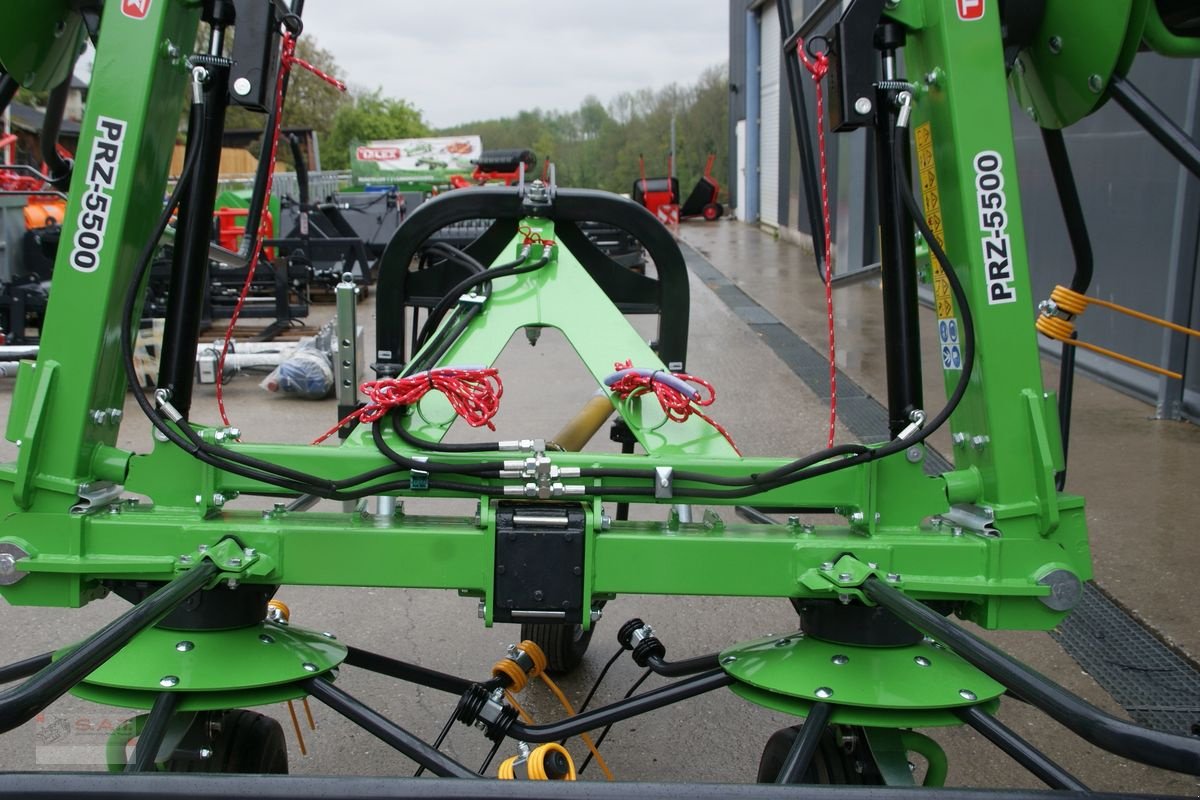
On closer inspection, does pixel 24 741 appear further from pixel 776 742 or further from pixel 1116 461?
pixel 1116 461

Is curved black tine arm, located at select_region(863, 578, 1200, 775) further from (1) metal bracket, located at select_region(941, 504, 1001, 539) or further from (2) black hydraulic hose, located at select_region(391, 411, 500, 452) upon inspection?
(2) black hydraulic hose, located at select_region(391, 411, 500, 452)

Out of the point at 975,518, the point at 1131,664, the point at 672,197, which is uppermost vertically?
the point at 672,197

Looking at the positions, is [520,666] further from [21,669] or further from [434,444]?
[21,669]

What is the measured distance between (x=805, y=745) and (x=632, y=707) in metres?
0.43

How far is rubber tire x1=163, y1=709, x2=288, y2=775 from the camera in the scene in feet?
7.84

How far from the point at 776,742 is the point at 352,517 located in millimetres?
1067

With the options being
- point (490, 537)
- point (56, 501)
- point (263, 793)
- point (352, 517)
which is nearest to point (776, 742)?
point (490, 537)

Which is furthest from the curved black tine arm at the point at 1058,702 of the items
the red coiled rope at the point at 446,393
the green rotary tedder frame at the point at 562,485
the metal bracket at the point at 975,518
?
the red coiled rope at the point at 446,393

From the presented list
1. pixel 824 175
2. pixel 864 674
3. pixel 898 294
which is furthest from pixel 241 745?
pixel 824 175

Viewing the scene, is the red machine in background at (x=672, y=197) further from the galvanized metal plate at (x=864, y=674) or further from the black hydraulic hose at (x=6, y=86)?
the galvanized metal plate at (x=864, y=674)

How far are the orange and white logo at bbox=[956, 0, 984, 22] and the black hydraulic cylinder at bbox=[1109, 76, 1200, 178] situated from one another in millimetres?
361

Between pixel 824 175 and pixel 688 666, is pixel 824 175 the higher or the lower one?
the higher one

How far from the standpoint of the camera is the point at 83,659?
1767mm

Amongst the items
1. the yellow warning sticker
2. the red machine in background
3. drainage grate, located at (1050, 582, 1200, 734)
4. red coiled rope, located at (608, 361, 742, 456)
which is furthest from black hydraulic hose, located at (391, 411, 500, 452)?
the red machine in background
